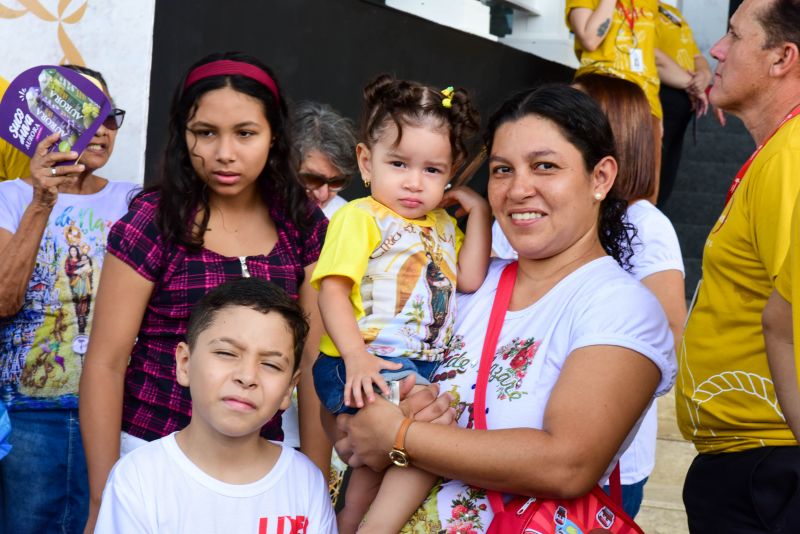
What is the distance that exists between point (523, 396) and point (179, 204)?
1068 mm

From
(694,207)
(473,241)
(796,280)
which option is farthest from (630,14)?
(796,280)

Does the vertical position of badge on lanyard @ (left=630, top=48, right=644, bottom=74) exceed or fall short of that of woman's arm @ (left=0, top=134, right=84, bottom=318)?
it exceeds it

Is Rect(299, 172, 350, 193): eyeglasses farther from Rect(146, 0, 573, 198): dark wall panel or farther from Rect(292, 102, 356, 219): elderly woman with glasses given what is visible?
Rect(146, 0, 573, 198): dark wall panel

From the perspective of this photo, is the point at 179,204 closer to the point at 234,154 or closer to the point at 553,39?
the point at 234,154

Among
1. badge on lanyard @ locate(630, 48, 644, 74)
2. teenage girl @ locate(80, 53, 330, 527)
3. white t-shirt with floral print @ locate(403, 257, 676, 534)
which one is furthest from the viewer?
badge on lanyard @ locate(630, 48, 644, 74)

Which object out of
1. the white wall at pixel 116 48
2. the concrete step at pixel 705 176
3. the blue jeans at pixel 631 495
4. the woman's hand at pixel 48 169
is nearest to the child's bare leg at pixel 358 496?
the blue jeans at pixel 631 495

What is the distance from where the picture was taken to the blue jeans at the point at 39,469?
12.0 ft

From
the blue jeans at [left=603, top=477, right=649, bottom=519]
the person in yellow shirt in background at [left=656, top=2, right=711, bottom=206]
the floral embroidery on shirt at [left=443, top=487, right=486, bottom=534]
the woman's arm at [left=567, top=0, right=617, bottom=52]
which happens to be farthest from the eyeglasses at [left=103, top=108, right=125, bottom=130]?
the person in yellow shirt in background at [left=656, top=2, right=711, bottom=206]

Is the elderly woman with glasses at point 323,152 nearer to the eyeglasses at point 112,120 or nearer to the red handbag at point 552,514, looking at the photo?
the eyeglasses at point 112,120

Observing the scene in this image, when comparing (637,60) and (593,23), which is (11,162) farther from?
(637,60)

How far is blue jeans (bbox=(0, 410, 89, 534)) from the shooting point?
3.66 metres

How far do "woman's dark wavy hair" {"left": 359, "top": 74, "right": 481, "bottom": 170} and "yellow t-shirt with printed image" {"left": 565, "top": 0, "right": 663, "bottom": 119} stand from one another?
3.57 m

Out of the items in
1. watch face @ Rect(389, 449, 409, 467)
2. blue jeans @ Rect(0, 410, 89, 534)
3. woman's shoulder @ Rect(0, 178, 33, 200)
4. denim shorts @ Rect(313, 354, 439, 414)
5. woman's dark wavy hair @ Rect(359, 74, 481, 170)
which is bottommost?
blue jeans @ Rect(0, 410, 89, 534)

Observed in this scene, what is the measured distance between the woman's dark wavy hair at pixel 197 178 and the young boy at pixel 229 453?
0.95ft
